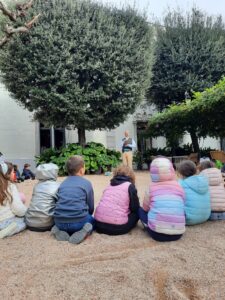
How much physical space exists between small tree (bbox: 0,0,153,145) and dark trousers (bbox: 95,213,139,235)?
8182 mm

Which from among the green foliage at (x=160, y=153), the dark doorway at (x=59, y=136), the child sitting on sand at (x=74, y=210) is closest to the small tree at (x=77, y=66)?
the dark doorway at (x=59, y=136)

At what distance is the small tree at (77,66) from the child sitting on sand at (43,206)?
7.57 m

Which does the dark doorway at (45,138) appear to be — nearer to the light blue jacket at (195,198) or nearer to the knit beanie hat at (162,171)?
the light blue jacket at (195,198)

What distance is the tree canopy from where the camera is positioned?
11.0 metres

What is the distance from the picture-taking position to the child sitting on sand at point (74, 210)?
438 centimetres

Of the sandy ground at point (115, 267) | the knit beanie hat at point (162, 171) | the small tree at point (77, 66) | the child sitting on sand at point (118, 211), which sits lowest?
the sandy ground at point (115, 267)

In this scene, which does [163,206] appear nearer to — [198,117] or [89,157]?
[89,157]

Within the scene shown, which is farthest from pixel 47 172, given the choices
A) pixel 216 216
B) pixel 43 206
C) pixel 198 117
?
pixel 198 117

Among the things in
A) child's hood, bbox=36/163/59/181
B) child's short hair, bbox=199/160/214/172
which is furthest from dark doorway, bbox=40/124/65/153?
child's short hair, bbox=199/160/214/172

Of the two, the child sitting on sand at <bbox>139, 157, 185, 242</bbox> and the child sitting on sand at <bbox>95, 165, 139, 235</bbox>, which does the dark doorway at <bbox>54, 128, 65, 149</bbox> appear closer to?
the child sitting on sand at <bbox>95, 165, 139, 235</bbox>

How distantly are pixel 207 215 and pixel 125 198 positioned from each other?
131cm

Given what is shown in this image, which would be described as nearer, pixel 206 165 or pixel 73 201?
pixel 73 201

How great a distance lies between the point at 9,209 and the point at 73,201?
983mm

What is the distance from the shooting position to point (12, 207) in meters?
4.76
